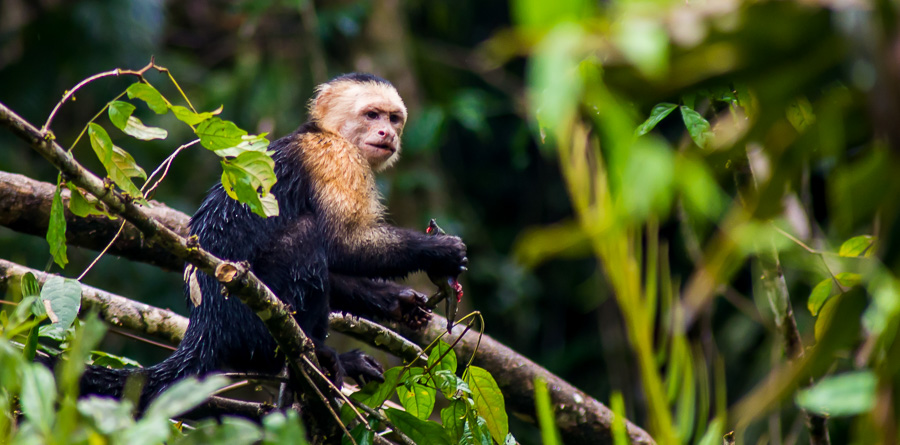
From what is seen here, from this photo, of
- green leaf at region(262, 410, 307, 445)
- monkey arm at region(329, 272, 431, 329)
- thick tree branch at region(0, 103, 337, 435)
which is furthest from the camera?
monkey arm at region(329, 272, 431, 329)

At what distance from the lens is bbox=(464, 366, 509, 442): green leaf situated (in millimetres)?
2566

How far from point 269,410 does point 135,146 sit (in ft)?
17.0

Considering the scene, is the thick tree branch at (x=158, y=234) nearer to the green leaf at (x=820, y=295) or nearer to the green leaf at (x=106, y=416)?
the green leaf at (x=106, y=416)

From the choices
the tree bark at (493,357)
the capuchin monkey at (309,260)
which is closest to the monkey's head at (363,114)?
the capuchin monkey at (309,260)

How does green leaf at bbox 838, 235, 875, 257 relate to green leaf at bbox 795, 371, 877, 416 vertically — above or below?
below

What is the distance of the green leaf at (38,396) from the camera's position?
1190 millimetres

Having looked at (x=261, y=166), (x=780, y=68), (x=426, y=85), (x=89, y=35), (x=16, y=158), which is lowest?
(x=780, y=68)

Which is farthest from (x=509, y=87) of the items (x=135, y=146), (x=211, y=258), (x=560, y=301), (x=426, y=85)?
(x=211, y=258)

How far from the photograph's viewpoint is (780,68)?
3.51ft

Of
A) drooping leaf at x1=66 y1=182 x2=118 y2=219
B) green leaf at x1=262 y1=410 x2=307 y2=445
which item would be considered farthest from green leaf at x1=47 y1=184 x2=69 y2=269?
green leaf at x1=262 y1=410 x2=307 y2=445

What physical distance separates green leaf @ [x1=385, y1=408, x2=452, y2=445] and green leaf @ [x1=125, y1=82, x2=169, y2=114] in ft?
3.70

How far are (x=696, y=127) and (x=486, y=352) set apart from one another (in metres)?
1.63

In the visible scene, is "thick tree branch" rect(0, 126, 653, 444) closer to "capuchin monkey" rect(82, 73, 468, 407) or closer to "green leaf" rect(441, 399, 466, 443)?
"capuchin monkey" rect(82, 73, 468, 407)

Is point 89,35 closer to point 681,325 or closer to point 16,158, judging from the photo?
point 16,158
